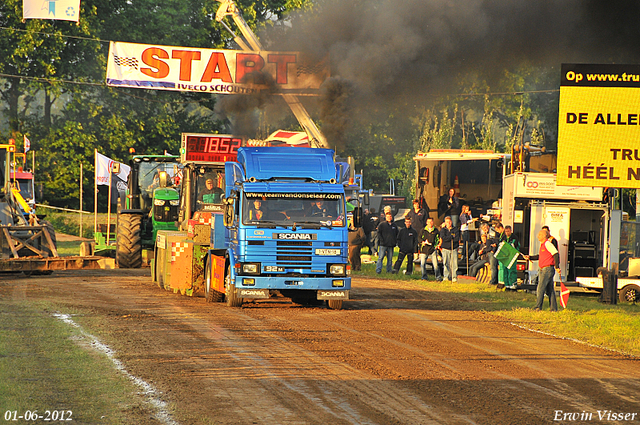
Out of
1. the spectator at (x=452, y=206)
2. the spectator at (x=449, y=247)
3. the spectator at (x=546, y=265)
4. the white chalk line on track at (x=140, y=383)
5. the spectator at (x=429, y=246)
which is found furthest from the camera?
the spectator at (x=452, y=206)

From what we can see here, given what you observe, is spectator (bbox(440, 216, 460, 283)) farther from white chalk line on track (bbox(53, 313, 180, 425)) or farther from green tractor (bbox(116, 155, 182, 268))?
white chalk line on track (bbox(53, 313, 180, 425))

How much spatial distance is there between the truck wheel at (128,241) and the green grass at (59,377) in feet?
31.6

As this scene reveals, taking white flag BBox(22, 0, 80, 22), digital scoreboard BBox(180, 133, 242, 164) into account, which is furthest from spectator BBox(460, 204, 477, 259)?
white flag BBox(22, 0, 80, 22)

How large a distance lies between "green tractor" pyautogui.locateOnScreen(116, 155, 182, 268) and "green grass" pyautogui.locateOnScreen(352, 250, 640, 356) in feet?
22.6

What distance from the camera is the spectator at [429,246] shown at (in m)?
22.8

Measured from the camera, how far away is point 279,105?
24.7m

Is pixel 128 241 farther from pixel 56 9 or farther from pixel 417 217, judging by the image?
pixel 56 9

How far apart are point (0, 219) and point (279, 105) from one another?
8.75 metres

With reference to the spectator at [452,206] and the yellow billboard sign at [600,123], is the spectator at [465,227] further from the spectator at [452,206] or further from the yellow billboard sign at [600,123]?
the yellow billboard sign at [600,123]

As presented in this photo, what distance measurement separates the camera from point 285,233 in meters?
14.9

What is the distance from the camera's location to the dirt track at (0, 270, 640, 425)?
780 centimetres

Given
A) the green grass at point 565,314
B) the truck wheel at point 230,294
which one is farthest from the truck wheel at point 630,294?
the truck wheel at point 230,294

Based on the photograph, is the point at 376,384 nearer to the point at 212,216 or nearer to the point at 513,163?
the point at 212,216

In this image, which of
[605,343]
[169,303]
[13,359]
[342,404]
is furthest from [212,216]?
[342,404]
